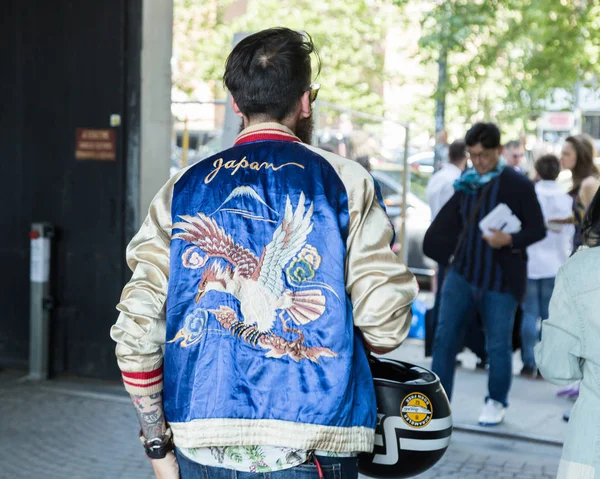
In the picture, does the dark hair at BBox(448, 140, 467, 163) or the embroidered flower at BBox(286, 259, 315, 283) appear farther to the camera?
the dark hair at BBox(448, 140, 467, 163)

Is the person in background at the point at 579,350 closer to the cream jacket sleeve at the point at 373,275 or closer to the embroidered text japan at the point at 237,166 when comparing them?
the cream jacket sleeve at the point at 373,275

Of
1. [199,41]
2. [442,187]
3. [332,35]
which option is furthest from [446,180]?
[199,41]

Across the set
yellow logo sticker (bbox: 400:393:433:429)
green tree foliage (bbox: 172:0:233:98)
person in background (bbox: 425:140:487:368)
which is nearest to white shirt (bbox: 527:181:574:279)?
person in background (bbox: 425:140:487:368)

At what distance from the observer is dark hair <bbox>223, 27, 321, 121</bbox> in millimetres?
2461

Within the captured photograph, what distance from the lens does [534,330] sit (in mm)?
8430

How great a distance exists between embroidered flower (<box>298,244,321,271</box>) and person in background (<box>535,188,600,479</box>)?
81cm

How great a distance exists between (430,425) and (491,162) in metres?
3.92

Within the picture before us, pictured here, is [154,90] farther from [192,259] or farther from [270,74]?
[192,259]

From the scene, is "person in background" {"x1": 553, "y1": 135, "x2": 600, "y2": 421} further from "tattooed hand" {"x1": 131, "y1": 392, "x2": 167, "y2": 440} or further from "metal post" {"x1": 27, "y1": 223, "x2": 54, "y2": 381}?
"tattooed hand" {"x1": 131, "y1": 392, "x2": 167, "y2": 440}

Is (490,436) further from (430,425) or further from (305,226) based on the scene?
(305,226)

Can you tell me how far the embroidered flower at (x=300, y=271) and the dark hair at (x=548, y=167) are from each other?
673 cm

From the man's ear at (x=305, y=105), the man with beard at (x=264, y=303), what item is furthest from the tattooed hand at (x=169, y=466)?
the man's ear at (x=305, y=105)

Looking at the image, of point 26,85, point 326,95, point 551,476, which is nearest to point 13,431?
point 26,85

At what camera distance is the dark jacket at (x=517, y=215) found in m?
6.26
